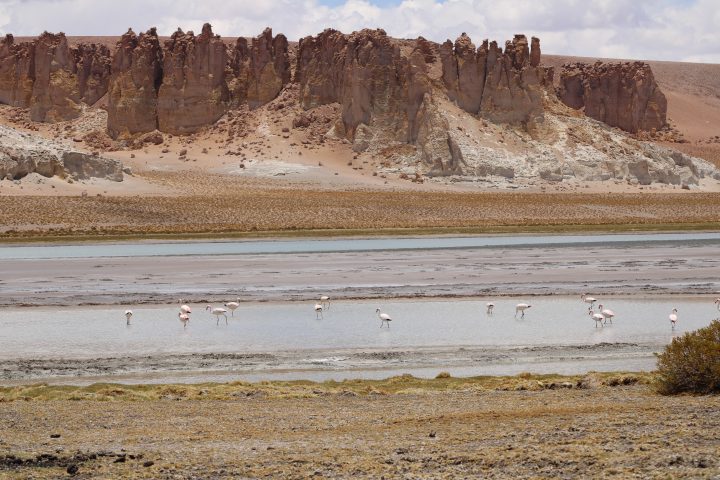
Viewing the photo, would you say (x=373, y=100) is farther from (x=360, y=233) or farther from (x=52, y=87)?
(x=360, y=233)

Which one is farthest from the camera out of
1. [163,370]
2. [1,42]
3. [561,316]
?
[1,42]

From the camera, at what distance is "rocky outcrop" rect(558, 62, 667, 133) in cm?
12646

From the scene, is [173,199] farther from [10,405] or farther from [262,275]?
[10,405]

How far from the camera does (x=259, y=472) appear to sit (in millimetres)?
9602

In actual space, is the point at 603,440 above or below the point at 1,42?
below

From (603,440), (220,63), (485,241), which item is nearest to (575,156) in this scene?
(220,63)

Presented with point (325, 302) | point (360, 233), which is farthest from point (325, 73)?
point (325, 302)

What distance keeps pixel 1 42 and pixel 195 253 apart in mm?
64871

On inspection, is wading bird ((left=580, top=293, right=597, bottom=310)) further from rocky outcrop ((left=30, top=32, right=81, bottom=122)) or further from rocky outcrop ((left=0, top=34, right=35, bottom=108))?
rocky outcrop ((left=0, top=34, right=35, bottom=108))

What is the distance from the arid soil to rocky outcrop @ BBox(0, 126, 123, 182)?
181ft

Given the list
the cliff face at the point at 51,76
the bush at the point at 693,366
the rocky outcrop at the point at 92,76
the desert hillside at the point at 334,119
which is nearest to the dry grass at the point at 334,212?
the desert hillside at the point at 334,119

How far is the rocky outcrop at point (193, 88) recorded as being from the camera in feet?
292

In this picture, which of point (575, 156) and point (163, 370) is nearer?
point (163, 370)

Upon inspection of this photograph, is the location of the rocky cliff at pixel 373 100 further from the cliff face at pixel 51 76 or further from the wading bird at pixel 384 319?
the wading bird at pixel 384 319
